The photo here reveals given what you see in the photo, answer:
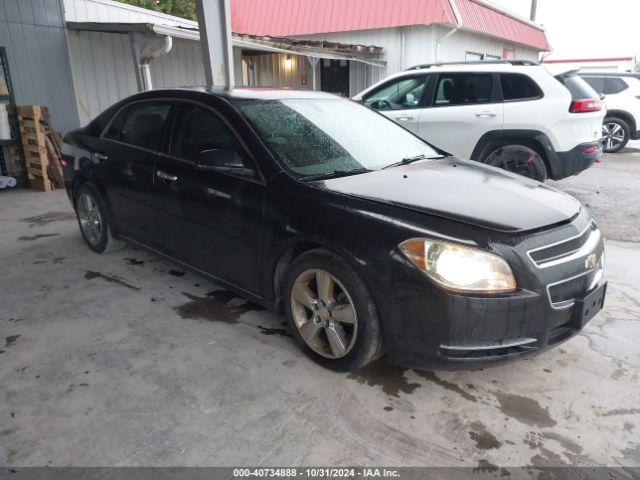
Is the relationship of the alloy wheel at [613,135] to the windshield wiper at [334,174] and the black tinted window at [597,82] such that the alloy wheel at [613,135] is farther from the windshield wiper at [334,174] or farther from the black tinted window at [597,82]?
the windshield wiper at [334,174]

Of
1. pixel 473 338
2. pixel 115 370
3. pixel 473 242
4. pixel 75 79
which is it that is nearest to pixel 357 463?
pixel 473 338

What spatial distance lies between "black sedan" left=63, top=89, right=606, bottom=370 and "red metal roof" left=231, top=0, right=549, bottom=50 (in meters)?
10.3

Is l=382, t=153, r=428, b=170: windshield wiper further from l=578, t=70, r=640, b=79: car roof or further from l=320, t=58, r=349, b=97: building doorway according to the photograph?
l=320, t=58, r=349, b=97: building doorway

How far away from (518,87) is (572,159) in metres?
1.16

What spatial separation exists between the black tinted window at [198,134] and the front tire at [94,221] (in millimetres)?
1288

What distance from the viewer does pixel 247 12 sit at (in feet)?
52.9

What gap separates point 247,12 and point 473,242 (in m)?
16.2

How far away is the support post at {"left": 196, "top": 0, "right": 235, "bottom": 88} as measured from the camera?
6191 millimetres

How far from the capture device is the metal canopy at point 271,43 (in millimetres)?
7315

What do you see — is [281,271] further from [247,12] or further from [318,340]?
[247,12]

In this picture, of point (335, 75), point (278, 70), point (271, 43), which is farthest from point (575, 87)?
point (278, 70)

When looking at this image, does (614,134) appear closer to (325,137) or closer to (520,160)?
(520,160)

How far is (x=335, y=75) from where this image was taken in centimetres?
1511

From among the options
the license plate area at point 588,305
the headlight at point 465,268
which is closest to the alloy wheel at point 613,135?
the license plate area at point 588,305
